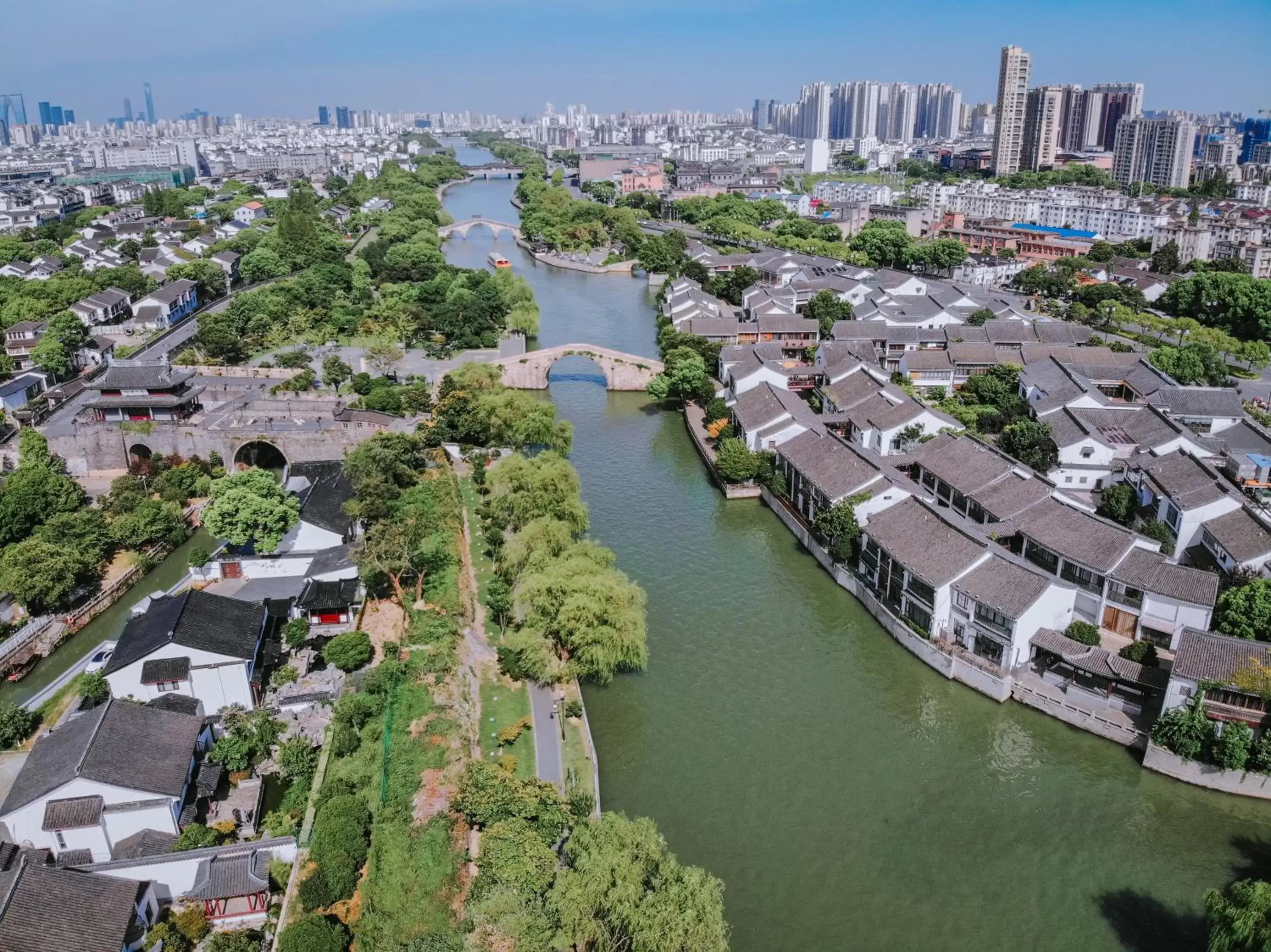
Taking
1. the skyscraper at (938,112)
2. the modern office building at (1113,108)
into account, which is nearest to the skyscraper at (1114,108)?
the modern office building at (1113,108)

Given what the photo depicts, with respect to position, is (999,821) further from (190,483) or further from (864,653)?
(190,483)

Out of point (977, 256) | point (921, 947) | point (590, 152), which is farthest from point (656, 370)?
point (590, 152)

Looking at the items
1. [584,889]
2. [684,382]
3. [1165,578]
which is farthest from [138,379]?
[1165,578]

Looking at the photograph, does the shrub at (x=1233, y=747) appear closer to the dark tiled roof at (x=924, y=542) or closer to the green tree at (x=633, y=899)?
the dark tiled roof at (x=924, y=542)

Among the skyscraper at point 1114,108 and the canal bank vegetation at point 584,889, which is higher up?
the skyscraper at point 1114,108

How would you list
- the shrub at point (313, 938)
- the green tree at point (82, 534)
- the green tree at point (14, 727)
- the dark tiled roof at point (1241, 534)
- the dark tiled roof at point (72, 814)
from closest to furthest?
1. the shrub at point (313, 938)
2. the dark tiled roof at point (72, 814)
3. the green tree at point (14, 727)
4. the dark tiled roof at point (1241, 534)
5. the green tree at point (82, 534)

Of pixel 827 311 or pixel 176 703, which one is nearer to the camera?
pixel 176 703

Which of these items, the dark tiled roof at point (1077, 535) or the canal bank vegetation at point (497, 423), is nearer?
the dark tiled roof at point (1077, 535)

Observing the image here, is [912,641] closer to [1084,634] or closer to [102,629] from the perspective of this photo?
[1084,634]
